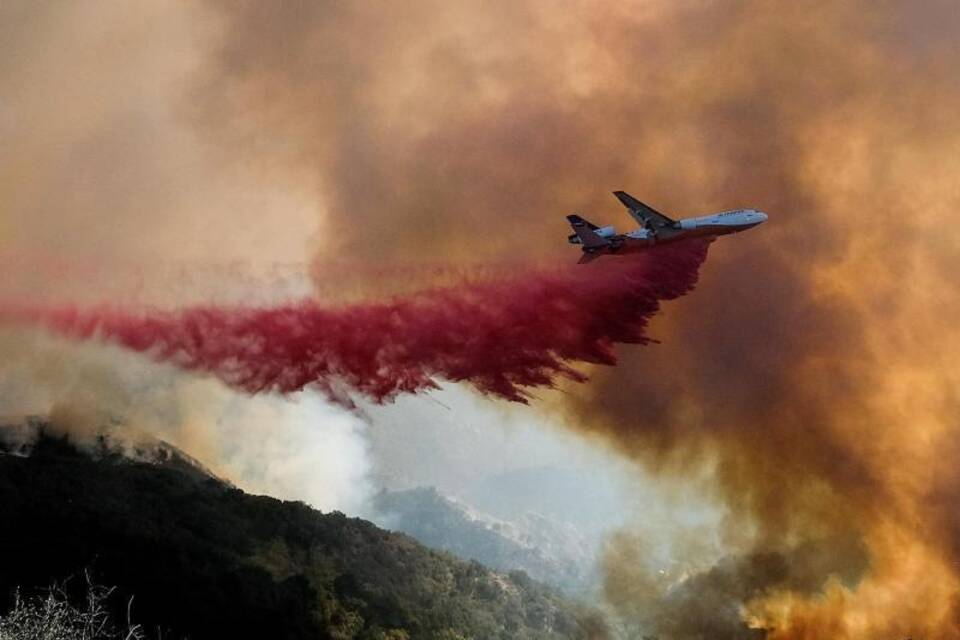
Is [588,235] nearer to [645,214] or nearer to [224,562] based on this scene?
[645,214]

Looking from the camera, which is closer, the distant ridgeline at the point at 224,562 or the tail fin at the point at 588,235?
the tail fin at the point at 588,235

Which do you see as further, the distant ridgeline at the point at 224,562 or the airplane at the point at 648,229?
the distant ridgeline at the point at 224,562

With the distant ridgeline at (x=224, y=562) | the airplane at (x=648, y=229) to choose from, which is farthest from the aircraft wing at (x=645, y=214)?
the distant ridgeline at (x=224, y=562)

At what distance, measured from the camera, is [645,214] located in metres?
74.9

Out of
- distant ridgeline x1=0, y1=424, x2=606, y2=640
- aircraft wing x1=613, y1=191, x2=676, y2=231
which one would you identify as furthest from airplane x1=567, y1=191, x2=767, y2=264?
distant ridgeline x1=0, y1=424, x2=606, y2=640

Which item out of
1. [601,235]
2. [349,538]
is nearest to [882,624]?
[601,235]

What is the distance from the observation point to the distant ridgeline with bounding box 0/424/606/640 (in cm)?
10400

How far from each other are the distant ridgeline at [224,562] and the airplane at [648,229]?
63.2 m

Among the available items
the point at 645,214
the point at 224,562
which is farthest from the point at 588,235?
the point at 224,562

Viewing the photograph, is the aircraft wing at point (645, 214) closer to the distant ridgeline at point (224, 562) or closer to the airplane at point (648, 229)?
the airplane at point (648, 229)

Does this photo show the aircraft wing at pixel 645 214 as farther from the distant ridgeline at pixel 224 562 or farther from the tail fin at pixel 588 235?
the distant ridgeline at pixel 224 562

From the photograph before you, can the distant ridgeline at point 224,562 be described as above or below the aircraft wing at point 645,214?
below

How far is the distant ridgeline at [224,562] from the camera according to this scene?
104000mm

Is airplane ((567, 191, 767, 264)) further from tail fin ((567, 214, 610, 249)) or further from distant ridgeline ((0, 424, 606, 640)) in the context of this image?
distant ridgeline ((0, 424, 606, 640))
